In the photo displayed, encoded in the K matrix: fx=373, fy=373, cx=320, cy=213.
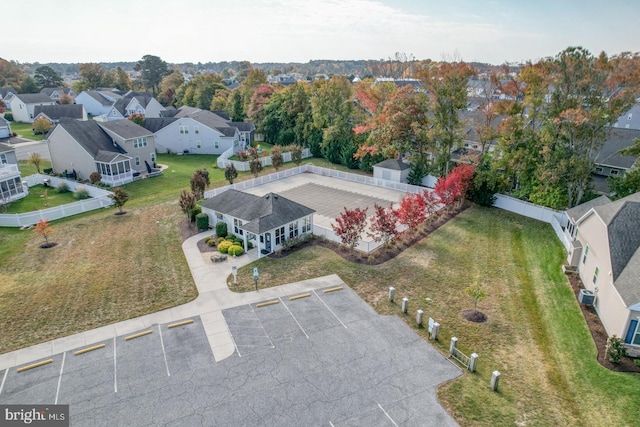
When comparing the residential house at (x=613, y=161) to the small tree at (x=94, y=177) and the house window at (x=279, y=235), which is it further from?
the small tree at (x=94, y=177)

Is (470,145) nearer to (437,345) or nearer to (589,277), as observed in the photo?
(589,277)

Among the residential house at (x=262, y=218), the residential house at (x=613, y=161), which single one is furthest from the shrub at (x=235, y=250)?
the residential house at (x=613, y=161)

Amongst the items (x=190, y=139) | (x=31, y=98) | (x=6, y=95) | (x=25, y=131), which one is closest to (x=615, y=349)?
(x=190, y=139)

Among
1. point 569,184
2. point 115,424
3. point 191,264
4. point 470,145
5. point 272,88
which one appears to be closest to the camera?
point 115,424

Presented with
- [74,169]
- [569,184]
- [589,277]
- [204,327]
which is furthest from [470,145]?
[74,169]

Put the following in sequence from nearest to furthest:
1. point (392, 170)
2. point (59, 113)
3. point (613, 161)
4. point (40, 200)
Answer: point (40, 200) < point (613, 161) < point (392, 170) < point (59, 113)

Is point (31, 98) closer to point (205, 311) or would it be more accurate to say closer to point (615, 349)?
point (205, 311)
